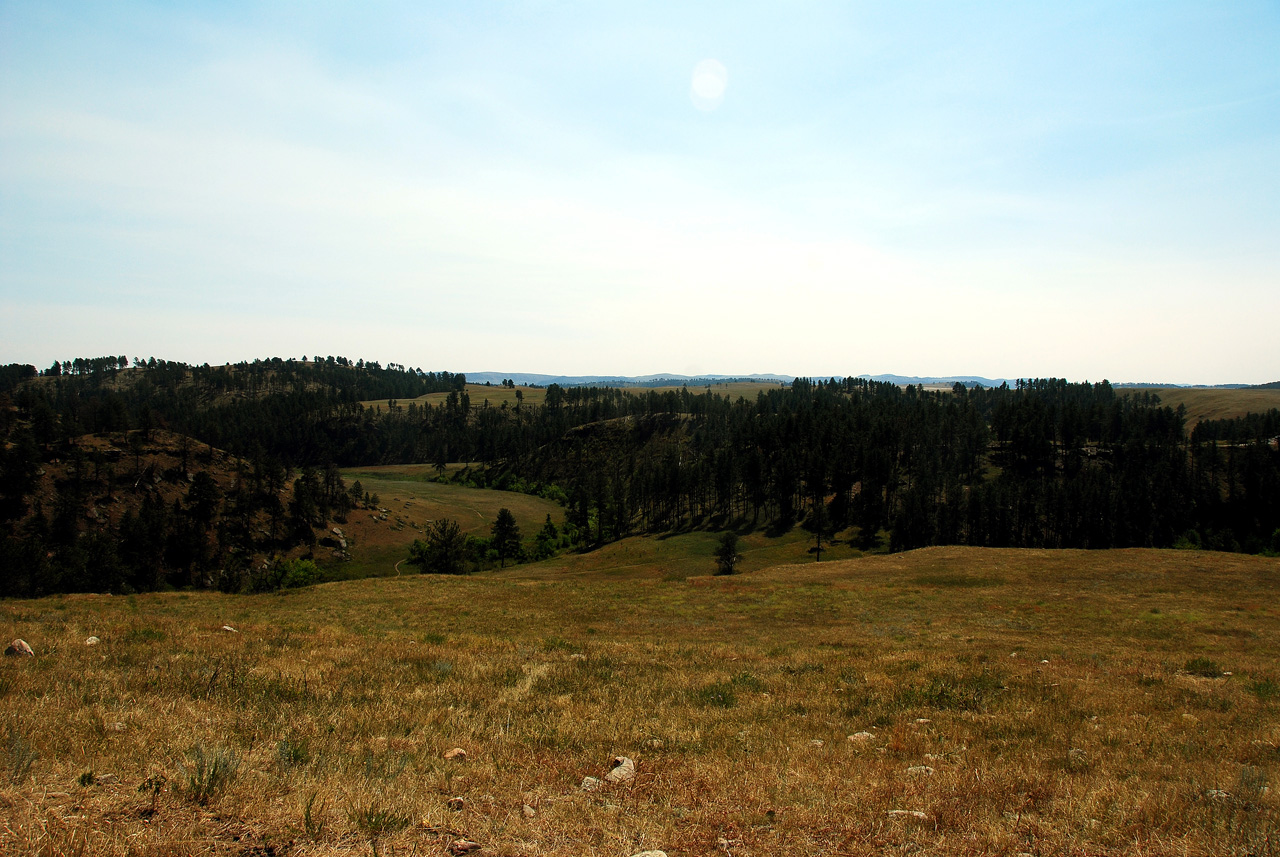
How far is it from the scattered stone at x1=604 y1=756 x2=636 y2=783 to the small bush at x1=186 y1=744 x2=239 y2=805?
5106 mm

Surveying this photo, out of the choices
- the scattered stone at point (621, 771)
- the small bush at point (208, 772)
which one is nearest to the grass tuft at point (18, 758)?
the small bush at point (208, 772)

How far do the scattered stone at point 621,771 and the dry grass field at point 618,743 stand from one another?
183mm

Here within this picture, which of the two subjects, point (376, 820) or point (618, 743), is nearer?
point (376, 820)

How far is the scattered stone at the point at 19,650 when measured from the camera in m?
12.9

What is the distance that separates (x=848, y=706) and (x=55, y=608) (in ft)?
105

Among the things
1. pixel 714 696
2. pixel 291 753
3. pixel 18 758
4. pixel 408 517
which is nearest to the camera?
pixel 18 758

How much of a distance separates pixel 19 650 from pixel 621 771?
1463 cm

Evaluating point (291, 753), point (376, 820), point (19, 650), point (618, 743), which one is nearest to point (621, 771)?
point (618, 743)

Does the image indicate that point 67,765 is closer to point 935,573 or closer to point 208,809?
point 208,809

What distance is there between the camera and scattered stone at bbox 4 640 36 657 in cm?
1288

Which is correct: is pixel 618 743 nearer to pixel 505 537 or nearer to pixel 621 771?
pixel 621 771

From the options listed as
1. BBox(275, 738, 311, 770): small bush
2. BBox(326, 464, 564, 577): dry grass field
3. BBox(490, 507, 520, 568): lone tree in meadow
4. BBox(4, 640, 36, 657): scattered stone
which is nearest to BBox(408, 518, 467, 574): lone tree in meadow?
BBox(490, 507, 520, 568): lone tree in meadow

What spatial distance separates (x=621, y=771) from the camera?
8.92 m

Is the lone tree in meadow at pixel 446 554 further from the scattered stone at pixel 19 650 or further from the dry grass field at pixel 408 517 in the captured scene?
the scattered stone at pixel 19 650
